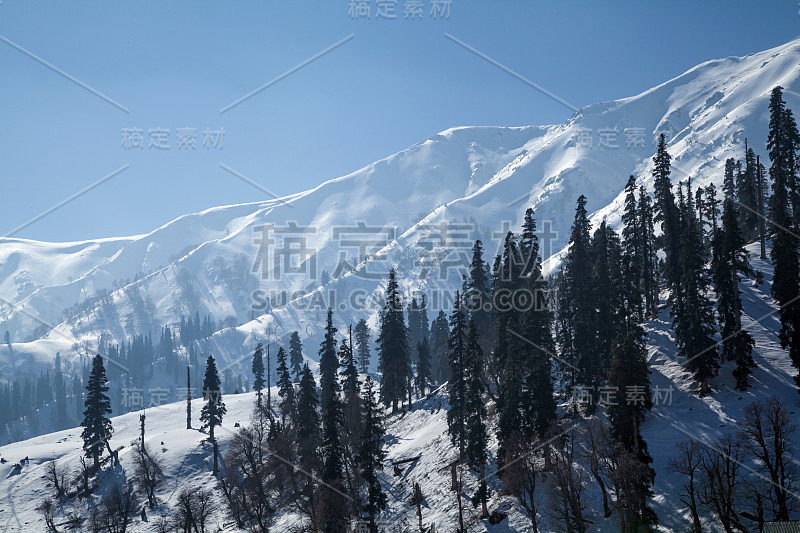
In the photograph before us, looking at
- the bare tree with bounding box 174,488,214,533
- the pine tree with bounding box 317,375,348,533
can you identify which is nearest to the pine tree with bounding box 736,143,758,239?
the pine tree with bounding box 317,375,348,533

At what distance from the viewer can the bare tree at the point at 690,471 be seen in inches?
1480

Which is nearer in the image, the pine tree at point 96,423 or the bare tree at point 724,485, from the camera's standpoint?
the bare tree at point 724,485

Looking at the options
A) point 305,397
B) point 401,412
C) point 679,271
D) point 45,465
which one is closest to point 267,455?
point 305,397

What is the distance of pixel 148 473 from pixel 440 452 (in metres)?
38.1

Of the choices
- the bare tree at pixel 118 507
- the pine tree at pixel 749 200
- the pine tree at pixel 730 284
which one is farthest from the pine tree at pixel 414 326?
the pine tree at pixel 730 284

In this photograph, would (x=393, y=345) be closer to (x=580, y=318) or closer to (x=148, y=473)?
(x=580, y=318)

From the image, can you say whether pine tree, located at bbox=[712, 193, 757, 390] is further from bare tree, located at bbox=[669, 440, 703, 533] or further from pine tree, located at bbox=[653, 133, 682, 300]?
bare tree, located at bbox=[669, 440, 703, 533]

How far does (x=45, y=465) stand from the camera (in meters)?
84.9

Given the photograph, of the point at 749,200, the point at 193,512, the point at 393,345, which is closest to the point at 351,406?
the point at 393,345

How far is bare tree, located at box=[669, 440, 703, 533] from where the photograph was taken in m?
37.6

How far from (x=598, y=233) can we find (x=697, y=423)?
25.5 meters

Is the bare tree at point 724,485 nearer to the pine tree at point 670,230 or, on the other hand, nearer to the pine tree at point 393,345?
the pine tree at point 670,230

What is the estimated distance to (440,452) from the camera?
2398 inches

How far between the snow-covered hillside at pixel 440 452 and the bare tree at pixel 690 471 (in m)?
0.79
